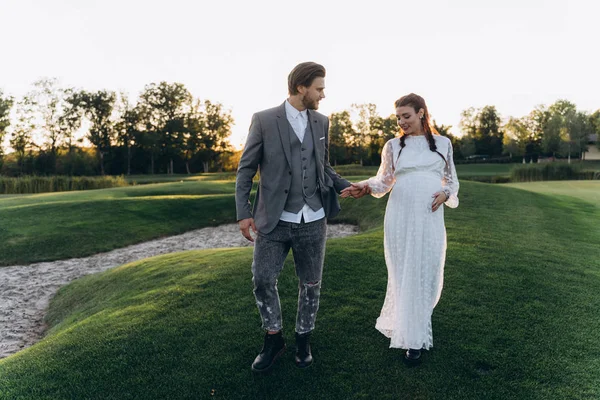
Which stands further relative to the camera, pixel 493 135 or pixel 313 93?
A: pixel 493 135

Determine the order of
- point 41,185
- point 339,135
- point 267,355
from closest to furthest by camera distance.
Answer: point 267,355, point 41,185, point 339,135

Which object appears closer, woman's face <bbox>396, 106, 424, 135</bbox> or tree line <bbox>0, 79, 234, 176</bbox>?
woman's face <bbox>396, 106, 424, 135</bbox>

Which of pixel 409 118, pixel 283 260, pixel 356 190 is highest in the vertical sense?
pixel 409 118

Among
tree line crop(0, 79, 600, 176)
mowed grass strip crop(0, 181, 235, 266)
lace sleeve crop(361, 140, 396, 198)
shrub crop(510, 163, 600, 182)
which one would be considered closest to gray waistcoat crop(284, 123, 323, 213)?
lace sleeve crop(361, 140, 396, 198)

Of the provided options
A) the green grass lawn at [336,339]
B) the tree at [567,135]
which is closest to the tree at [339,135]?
Answer: the tree at [567,135]

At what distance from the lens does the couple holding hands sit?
399 cm

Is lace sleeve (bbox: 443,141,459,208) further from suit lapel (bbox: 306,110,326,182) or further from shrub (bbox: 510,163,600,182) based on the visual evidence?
shrub (bbox: 510,163,600,182)

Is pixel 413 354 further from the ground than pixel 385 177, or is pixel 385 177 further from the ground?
pixel 385 177

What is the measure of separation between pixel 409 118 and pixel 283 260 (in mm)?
1804

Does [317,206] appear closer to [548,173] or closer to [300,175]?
[300,175]

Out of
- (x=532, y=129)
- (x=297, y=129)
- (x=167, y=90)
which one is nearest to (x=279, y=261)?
(x=297, y=129)

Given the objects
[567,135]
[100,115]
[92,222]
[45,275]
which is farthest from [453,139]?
[45,275]

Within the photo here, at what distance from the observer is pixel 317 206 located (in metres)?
4.14

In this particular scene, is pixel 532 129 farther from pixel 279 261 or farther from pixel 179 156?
pixel 279 261
